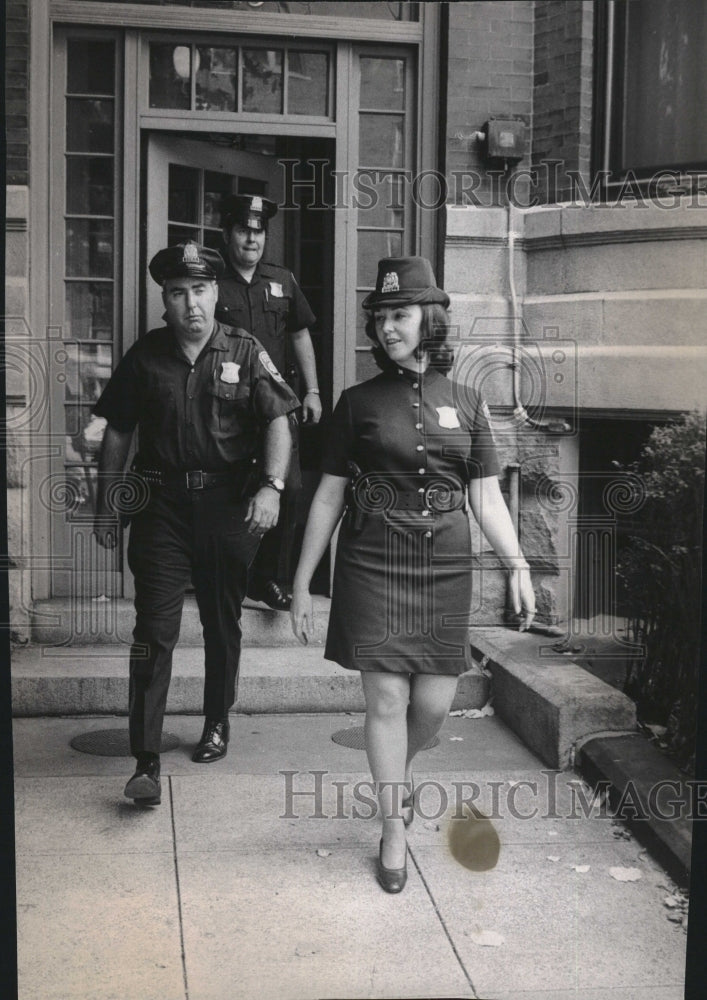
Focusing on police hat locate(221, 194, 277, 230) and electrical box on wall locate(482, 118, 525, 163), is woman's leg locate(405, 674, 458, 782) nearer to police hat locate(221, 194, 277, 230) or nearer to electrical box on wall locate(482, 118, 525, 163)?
police hat locate(221, 194, 277, 230)

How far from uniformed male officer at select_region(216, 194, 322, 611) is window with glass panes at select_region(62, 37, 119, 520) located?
2.38 feet

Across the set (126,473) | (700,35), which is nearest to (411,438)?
(126,473)

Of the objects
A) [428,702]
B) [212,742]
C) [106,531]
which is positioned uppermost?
[106,531]

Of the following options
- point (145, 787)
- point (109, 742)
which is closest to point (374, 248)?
point (109, 742)

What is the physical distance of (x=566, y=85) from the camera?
18.5ft

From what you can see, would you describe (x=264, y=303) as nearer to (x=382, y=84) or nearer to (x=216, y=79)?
(x=216, y=79)

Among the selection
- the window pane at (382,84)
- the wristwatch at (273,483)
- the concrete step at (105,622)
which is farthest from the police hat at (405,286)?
the concrete step at (105,622)

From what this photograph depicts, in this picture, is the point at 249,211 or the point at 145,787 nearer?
the point at 145,787

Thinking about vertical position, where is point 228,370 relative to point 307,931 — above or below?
above

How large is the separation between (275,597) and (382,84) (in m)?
2.26

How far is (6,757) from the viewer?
3066 millimetres

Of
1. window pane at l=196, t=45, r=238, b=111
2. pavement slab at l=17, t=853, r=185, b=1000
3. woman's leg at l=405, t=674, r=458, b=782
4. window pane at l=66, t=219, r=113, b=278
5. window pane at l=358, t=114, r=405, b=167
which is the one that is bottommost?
pavement slab at l=17, t=853, r=185, b=1000

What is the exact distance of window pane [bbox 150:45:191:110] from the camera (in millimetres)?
5062

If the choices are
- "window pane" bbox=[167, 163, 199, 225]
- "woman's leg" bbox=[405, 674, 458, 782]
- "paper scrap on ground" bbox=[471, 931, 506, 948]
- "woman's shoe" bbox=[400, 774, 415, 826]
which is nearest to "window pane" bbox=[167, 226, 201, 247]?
"window pane" bbox=[167, 163, 199, 225]
